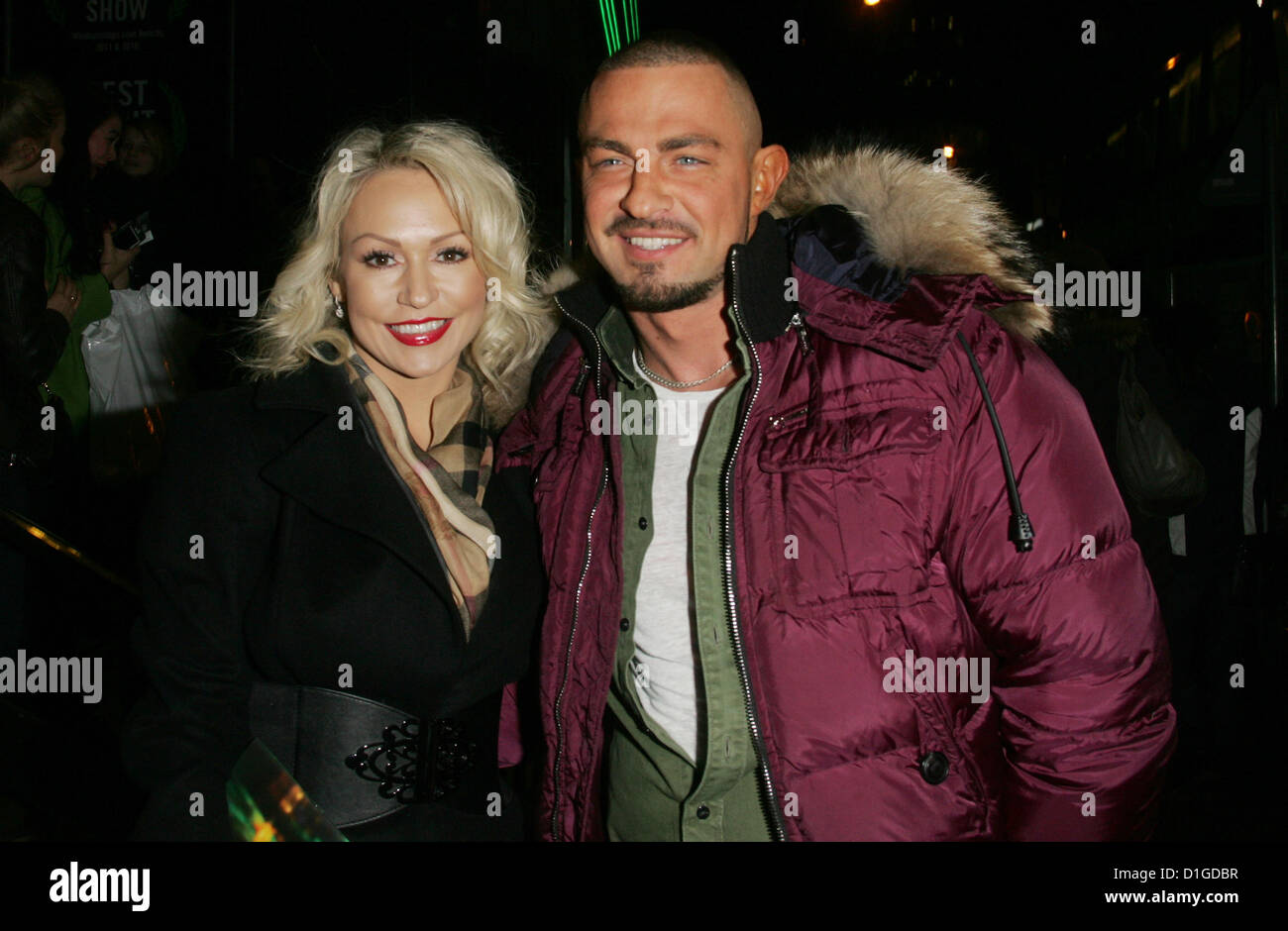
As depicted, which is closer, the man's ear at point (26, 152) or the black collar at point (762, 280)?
the black collar at point (762, 280)

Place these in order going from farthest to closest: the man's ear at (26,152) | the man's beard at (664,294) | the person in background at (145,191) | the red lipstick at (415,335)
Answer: the person in background at (145,191) → the man's ear at (26,152) → the red lipstick at (415,335) → the man's beard at (664,294)

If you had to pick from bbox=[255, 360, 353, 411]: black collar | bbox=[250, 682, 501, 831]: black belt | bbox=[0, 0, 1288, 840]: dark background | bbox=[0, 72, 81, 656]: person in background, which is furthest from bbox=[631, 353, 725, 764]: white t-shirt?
bbox=[0, 72, 81, 656]: person in background

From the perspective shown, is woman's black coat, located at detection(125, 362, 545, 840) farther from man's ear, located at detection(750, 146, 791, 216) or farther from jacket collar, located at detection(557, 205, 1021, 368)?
man's ear, located at detection(750, 146, 791, 216)

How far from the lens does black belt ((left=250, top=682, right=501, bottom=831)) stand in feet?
7.07

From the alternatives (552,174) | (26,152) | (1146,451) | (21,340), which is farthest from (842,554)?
(552,174)

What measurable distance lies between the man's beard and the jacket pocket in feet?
1.58

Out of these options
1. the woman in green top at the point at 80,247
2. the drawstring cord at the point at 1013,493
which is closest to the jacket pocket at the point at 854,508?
the drawstring cord at the point at 1013,493

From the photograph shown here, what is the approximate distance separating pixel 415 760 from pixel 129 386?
2917 mm

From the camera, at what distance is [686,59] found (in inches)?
92.7

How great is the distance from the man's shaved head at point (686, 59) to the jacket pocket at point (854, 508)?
85cm

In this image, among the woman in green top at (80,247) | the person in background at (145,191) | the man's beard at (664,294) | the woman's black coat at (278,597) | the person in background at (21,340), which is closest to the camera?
the woman's black coat at (278,597)

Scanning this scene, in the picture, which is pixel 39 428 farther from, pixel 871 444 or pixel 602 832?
pixel 871 444

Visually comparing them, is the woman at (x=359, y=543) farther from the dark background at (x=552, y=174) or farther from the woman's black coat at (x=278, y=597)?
the dark background at (x=552, y=174)

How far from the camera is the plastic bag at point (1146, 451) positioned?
466 centimetres
